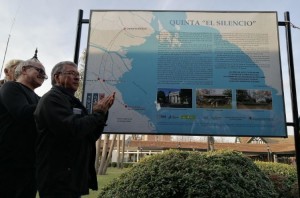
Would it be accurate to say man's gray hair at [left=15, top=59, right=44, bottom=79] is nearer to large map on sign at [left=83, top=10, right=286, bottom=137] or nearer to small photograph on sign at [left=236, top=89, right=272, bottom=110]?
large map on sign at [left=83, top=10, right=286, bottom=137]

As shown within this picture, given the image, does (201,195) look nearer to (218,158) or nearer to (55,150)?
(218,158)

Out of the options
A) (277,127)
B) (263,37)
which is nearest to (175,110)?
(277,127)

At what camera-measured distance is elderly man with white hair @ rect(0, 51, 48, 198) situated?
268cm

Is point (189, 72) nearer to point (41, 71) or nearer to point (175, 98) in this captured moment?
point (175, 98)

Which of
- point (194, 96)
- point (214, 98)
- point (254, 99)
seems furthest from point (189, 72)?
point (254, 99)

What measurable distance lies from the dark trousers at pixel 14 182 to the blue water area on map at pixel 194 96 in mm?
1541

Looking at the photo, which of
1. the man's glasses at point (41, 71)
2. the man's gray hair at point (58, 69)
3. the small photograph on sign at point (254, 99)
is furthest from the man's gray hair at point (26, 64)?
the small photograph on sign at point (254, 99)

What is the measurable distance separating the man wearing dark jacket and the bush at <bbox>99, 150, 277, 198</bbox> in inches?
81.4

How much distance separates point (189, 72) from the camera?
12.7ft

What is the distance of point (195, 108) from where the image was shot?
380cm

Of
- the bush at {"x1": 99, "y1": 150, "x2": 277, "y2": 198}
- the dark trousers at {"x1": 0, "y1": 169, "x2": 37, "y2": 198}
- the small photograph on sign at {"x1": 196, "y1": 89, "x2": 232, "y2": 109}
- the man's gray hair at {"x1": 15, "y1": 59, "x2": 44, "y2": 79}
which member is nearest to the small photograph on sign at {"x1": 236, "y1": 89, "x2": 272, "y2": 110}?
the small photograph on sign at {"x1": 196, "y1": 89, "x2": 232, "y2": 109}

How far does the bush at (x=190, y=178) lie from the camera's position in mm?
4258

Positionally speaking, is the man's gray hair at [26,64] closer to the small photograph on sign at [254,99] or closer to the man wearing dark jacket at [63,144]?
the man wearing dark jacket at [63,144]

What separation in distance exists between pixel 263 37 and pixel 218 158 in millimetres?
2093
